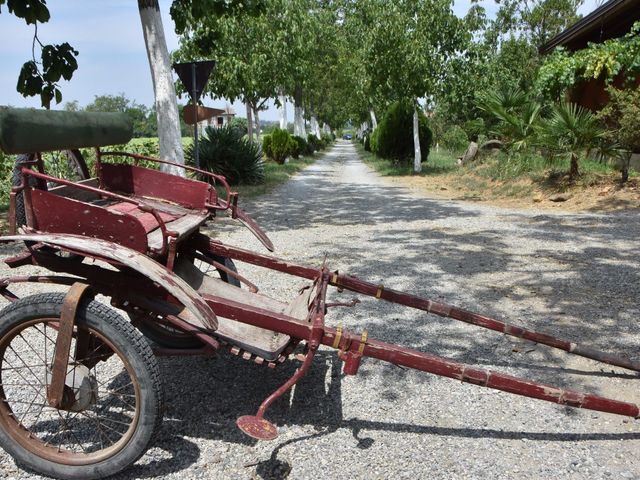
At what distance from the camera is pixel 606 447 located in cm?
266

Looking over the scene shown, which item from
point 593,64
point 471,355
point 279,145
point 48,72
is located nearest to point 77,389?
point 471,355

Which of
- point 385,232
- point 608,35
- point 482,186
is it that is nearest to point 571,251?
point 385,232

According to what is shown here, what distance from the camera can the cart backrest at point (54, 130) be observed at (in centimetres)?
223

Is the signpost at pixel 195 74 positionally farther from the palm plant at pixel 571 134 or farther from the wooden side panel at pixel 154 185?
the palm plant at pixel 571 134

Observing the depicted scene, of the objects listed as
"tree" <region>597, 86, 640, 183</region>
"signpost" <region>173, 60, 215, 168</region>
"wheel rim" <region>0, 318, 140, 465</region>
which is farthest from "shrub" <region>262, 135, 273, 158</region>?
"wheel rim" <region>0, 318, 140, 465</region>

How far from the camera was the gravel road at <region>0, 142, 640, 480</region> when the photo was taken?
253 cm

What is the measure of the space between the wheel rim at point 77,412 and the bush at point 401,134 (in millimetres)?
19582

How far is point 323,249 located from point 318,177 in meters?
12.7

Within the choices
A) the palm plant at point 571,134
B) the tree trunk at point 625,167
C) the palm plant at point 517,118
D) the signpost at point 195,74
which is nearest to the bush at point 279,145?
the palm plant at point 517,118

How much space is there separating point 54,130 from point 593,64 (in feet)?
43.4

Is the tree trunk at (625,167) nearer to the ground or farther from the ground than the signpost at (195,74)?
nearer to the ground

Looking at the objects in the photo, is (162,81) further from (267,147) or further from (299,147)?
(299,147)

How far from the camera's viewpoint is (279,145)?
80.7 feet

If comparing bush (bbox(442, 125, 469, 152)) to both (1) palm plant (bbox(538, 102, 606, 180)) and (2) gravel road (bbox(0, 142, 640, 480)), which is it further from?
(2) gravel road (bbox(0, 142, 640, 480))
